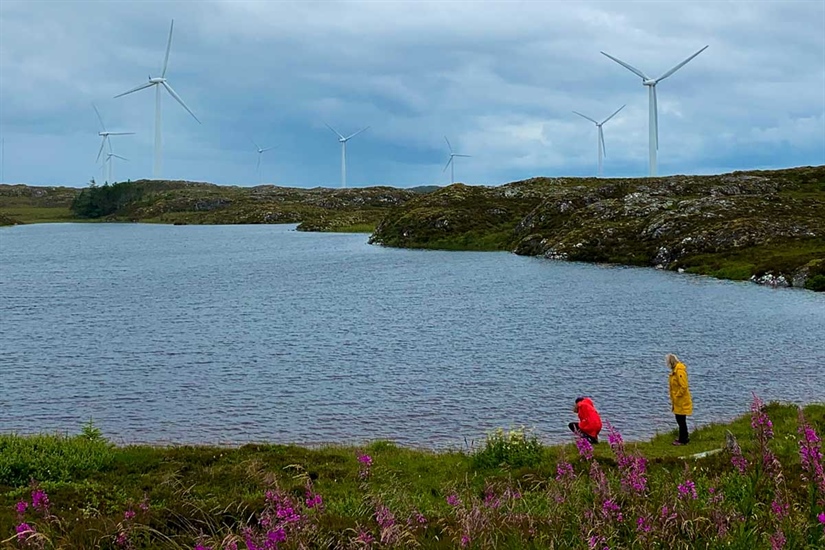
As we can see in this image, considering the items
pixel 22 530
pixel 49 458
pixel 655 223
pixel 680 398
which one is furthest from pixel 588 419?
pixel 655 223

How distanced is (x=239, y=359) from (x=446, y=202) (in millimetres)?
116515

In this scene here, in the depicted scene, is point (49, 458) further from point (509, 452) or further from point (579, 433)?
point (579, 433)

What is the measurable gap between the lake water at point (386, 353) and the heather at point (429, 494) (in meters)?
4.27

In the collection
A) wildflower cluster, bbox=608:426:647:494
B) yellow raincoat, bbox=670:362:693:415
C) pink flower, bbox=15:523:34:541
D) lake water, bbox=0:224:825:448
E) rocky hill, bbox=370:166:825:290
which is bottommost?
lake water, bbox=0:224:825:448

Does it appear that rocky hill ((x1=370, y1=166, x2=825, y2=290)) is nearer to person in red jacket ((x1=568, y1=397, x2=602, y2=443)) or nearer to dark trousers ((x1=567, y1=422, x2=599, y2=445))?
dark trousers ((x1=567, y1=422, x2=599, y2=445))

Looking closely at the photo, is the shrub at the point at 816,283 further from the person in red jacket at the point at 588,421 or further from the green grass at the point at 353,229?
the green grass at the point at 353,229

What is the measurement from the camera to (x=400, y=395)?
97.1ft

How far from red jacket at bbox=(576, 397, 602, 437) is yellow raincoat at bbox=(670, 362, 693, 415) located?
2.55m

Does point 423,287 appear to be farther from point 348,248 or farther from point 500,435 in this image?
point 348,248

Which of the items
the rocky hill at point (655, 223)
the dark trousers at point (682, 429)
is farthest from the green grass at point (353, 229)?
the dark trousers at point (682, 429)

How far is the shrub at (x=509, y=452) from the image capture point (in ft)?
61.3

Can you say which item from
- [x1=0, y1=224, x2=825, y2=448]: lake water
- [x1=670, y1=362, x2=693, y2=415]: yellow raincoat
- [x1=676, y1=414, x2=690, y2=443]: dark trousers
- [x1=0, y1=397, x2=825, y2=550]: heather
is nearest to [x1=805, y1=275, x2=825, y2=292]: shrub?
[x1=0, y1=224, x2=825, y2=448]: lake water

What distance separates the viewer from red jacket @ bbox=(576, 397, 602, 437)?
21.9 m

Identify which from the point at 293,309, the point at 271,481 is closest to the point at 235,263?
the point at 293,309
